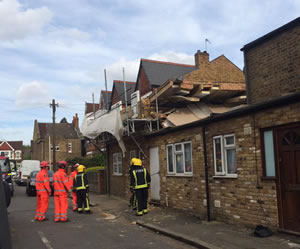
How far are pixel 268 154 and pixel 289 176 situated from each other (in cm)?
73

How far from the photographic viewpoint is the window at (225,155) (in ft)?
29.8

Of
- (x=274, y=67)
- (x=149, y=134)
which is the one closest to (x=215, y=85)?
(x=149, y=134)

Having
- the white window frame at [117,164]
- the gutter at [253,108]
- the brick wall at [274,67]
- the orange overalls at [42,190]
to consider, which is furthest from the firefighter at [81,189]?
the brick wall at [274,67]

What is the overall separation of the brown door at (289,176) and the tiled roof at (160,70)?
14.7 metres

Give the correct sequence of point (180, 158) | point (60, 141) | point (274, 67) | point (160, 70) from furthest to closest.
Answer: point (60, 141) → point (160, 70) → point (180, 158) → point (274, 67)

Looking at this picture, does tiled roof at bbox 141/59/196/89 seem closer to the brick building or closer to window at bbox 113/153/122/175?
window at bbox 113/153/122/175

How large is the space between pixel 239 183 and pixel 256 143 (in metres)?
1.23

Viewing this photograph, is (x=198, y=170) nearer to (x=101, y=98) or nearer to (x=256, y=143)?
(x=256, y=143)

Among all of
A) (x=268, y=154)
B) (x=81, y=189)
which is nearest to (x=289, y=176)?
(x=268, y=154)

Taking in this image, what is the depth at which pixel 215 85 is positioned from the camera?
45.9ft

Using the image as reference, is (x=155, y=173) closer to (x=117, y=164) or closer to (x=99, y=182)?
(x=117, y=164)

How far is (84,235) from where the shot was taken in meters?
8.47

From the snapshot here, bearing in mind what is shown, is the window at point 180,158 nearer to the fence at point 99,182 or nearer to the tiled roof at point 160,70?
the fence at point 99,182

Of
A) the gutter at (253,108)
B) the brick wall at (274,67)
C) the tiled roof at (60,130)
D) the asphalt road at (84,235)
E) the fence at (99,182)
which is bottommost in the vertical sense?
the asphalt road at (84,235)
